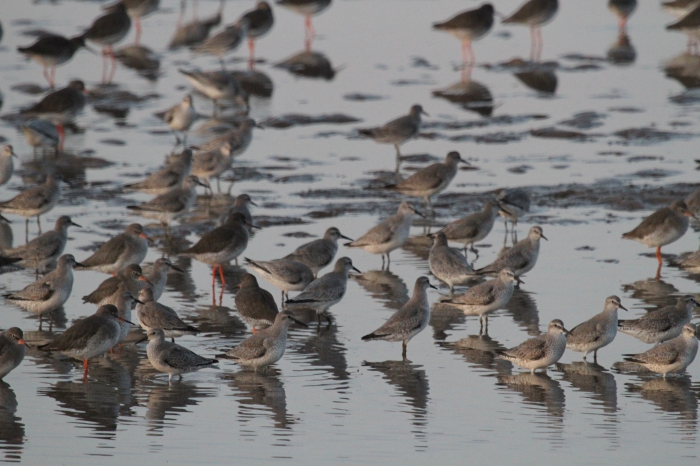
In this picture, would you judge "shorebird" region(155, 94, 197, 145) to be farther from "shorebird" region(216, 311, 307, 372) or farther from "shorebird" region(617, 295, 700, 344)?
"shorebird" region(617, 295, 700, 344)

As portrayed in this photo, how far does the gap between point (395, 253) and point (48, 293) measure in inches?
209

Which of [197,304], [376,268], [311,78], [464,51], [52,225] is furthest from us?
[464,51]

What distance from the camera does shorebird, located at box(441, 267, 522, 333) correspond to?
1225 centimetres

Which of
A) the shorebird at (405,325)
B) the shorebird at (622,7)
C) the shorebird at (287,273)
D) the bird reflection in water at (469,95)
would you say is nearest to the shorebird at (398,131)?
the bird reflection in water at (469,95)

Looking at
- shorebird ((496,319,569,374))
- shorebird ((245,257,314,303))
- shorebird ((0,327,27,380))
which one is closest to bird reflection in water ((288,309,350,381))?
shorebird ((245,257,314,303))

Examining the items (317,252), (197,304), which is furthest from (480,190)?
(197,304)

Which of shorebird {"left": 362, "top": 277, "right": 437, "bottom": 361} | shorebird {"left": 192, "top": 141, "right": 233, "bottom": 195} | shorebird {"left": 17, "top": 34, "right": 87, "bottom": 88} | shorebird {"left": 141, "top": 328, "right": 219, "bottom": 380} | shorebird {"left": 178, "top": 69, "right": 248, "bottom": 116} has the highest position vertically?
shorebird {"left": 17, "top": 34, "right": 87, "bottom": 88}

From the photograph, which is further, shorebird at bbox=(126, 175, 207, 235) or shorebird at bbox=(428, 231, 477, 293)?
shorebird at bbox=(126, 175, 207, 235)

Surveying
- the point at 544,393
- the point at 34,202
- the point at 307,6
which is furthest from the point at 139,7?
the point at 544,393

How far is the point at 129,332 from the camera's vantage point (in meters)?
12.6

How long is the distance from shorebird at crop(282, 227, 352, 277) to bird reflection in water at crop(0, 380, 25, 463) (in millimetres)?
4312

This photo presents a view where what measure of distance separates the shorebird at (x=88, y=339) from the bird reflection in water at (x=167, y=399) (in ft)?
1.82

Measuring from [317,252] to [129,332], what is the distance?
2.66 m

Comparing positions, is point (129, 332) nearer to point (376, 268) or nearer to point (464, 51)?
point (376, 268)
